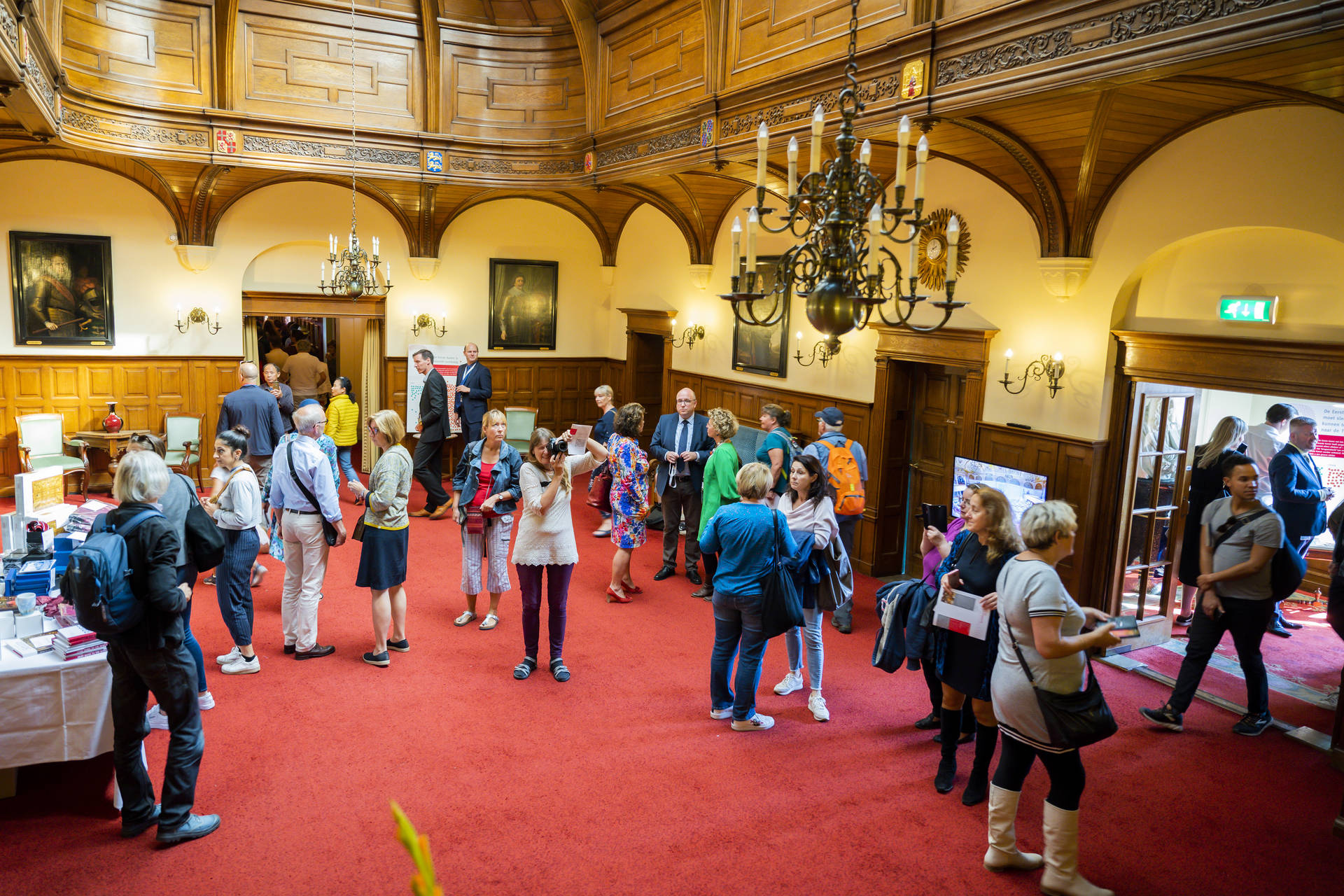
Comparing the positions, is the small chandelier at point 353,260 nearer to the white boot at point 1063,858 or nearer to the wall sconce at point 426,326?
the wall sconce at point 426,326

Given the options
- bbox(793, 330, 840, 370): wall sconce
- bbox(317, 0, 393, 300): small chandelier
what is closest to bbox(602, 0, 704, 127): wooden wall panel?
bbox(793, 330, 840, 370): wall sconce

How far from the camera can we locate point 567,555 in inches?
216

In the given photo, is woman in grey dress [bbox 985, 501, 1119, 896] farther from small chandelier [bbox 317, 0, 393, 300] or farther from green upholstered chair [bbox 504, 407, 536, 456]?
green upholstered chair [bbox 504, 407, 536, 456]

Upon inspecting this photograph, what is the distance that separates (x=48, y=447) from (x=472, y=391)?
4.86 m

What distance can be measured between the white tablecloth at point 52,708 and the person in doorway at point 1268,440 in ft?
26.1

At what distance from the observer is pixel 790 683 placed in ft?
18.6

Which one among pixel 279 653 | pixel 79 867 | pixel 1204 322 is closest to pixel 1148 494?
pixel 1204 322

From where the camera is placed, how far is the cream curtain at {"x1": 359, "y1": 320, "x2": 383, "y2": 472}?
1226 cm

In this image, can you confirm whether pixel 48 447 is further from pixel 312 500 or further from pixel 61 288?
pixel 312 500

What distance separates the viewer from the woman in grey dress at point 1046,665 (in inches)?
135

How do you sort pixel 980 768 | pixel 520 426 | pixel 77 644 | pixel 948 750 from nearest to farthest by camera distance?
1. pixel 77 644
2. pixel 980 768
3. pixel 948 750
4. pixel 520 426

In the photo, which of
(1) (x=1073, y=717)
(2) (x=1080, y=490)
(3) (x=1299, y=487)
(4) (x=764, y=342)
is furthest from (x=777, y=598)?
(4) (x=764, y=342)

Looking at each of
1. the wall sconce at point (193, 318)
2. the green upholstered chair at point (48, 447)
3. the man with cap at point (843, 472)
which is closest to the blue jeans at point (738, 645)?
the man with cap at point (843, 472)

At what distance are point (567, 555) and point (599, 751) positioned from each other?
1.24m
